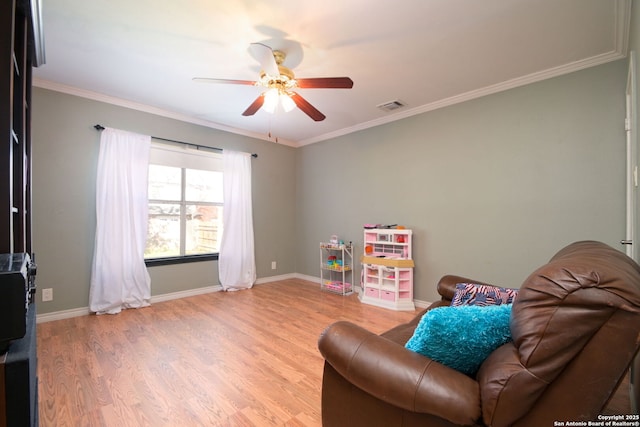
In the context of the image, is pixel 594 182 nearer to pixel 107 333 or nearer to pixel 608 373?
pixel 608 373

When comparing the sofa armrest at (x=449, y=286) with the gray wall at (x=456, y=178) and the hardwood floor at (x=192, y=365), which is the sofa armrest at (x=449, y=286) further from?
the gray wall at (x=456, y=178)

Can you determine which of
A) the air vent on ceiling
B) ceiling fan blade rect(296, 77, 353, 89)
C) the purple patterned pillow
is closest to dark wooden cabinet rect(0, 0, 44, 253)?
ceiling fan blade rect(296, 77, 353, 89)

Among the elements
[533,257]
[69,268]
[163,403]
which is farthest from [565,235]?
[69,268]

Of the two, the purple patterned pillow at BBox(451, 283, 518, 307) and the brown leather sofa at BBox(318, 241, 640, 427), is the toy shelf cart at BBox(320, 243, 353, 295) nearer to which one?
the purple patterned pillow at BBox(451, 283, 518, 307)

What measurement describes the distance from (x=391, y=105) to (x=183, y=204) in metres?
3.09

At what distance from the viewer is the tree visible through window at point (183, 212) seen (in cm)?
372

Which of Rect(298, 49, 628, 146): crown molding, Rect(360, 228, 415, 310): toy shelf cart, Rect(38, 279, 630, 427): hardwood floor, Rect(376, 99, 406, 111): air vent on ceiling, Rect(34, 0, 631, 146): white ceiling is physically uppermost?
Rect(34, 0, 631, 146): white ceiling

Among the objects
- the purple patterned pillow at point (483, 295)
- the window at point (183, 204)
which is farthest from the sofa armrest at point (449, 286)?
the window at point (183, 204)

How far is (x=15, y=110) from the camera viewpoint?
59.6 inches

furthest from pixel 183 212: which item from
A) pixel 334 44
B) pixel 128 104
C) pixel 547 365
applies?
pixel 547 365

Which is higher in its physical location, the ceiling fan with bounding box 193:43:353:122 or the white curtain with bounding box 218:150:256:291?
the ceiling fan with bounding box 193:43:353:122

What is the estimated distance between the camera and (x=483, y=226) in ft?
9.99

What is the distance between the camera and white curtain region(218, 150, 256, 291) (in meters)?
4.20

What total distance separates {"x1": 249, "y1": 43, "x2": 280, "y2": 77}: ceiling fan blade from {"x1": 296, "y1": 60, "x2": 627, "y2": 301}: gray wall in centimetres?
217
